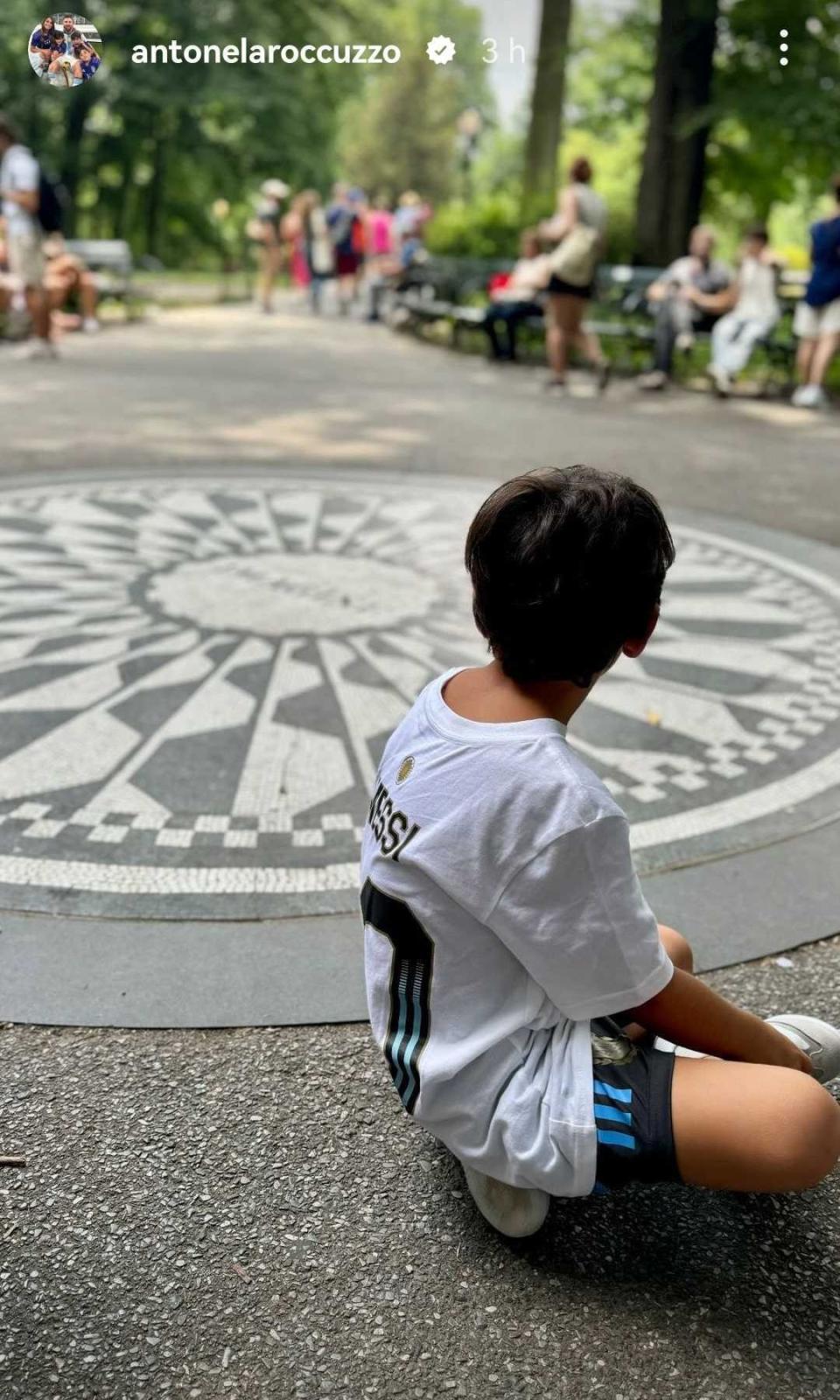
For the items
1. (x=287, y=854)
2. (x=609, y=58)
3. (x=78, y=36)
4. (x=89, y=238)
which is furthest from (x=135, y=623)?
(x=89, y=238)

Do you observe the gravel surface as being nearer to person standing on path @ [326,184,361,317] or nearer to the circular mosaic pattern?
the circular mosaic pattern

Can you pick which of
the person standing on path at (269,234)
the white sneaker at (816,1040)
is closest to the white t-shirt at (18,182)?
the person standing on path at (269,234)

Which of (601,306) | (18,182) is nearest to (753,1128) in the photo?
(18,182)

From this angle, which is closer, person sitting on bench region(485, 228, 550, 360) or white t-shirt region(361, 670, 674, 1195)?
white t-shirt region(361, 670, 674, 1195)

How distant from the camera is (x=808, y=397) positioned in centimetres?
1160

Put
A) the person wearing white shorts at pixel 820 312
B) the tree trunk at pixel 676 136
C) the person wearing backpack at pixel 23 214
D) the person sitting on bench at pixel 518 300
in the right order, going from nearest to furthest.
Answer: the person wearing white shorts at pixel 820 312
the person wearing backpack at pixel 23 214
the person sitting on bench at pixel 518 300
the tree trunk at pixel 676 136

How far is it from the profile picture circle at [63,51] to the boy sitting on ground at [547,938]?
1.73 meters

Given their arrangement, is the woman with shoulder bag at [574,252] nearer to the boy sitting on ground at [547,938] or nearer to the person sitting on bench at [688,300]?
the person sitting on bench at [688,300]

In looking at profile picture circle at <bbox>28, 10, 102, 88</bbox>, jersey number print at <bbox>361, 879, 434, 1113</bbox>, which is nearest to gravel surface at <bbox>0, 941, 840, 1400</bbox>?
jersey number print at <bbox>361, 879, 434, 1113</bbox>

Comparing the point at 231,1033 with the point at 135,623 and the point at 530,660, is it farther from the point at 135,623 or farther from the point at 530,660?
the point at 135,623

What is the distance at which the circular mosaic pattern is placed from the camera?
3293 mm

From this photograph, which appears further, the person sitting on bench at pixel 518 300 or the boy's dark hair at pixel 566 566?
the person sitting on bench at pixel 518 300

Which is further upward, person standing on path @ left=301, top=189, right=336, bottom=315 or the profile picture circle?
the profile picture circle

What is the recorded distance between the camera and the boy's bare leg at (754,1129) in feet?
6.15
